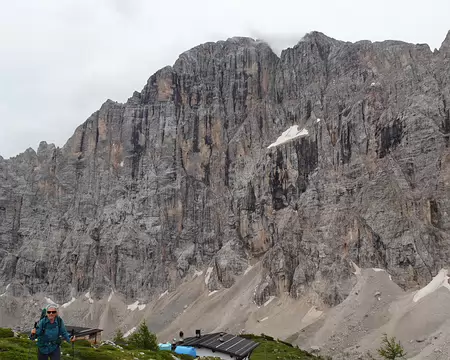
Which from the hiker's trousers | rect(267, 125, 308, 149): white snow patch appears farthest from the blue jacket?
rect(267, 125, 308, 149): white snow patch

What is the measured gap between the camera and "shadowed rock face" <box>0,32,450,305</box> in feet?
378

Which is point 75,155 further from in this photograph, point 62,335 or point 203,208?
point 62,335

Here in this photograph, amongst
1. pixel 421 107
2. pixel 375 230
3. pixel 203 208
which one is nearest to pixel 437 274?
pixel 375 230

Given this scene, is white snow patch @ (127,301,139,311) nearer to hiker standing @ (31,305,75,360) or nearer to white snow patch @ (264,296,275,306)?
white snow patch @ (264,296,275,306)

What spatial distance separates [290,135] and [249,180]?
23.0m

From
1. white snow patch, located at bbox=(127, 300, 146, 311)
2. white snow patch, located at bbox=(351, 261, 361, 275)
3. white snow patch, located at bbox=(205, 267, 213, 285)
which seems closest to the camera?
white snow patch, located at bbox=(351, 261, 361, 275)

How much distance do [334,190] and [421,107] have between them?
34.1 metres

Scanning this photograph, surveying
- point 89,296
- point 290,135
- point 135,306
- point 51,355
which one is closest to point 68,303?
point 89,296

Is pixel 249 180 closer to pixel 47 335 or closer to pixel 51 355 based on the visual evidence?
pixel 51 355

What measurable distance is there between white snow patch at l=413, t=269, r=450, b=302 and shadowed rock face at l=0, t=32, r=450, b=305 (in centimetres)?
240

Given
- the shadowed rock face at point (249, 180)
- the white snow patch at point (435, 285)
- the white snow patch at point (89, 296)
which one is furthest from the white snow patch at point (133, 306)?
the white snow patch at point (435, 285)

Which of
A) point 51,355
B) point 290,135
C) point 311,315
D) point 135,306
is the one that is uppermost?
point 290,135

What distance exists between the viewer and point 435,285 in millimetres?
96000

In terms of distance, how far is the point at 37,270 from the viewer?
497 feet
